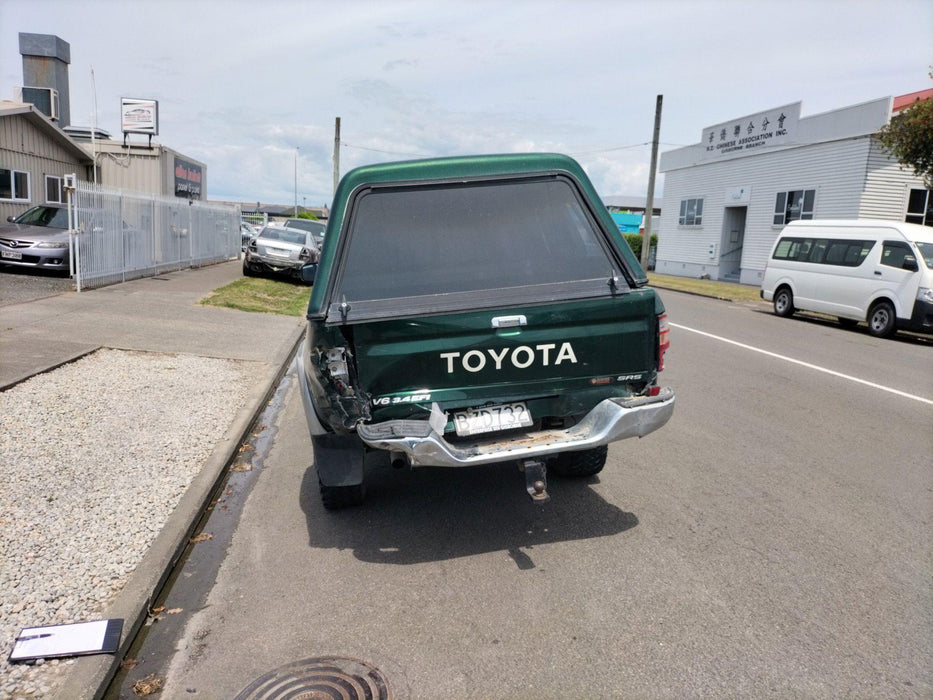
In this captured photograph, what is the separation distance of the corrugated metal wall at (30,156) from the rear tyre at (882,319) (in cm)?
2121

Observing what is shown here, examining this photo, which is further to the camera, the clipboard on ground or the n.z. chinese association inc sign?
the n.z. chinese association inc sign

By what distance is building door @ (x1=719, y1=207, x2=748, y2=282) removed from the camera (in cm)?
3366

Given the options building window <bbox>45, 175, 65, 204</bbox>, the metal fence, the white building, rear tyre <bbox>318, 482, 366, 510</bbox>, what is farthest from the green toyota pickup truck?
building window <bbox>45, 175, 65, 204</bbox>

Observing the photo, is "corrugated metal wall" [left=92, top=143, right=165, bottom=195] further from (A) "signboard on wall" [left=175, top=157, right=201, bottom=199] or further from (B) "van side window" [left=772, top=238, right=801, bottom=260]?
(B) "van side window" [left=772, top=238, right=801, bottom=260]

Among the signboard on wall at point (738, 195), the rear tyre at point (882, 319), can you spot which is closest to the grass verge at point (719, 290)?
the signboard on wall at point (738, 195)

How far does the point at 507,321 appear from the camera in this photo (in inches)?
156

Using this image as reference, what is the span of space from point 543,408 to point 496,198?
128 centimetres

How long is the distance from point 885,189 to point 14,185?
26.5 m

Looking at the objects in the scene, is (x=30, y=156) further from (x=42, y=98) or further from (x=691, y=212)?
(x=691, y=212)

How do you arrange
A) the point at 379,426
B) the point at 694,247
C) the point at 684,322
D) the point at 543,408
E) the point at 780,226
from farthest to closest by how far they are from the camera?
the point at 694,247 → the point at 780,226 → the point at 684,322 → the point at 543,408 → the point at 379,426

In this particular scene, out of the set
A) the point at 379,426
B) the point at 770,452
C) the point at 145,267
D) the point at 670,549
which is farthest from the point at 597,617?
the point at 145,267

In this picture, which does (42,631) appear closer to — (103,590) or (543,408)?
(103,590)

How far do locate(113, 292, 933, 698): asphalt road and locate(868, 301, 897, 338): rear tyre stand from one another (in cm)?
930

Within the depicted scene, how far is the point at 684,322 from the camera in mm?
15766
